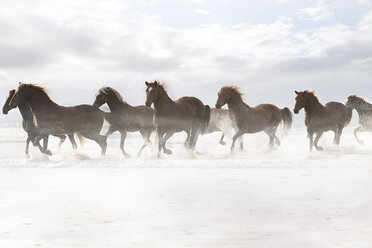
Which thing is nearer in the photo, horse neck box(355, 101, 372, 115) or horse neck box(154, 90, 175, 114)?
horse neck box(154, 90, 175, 114)

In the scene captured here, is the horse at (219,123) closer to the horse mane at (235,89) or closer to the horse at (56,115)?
the horse mane at (235,89)

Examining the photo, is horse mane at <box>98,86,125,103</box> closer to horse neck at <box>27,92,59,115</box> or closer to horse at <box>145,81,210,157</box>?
horse neck at <box>27,92,59,115</box>

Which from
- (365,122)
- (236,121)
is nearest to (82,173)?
(236,121)

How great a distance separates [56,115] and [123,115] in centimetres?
191

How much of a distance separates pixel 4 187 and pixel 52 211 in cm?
210

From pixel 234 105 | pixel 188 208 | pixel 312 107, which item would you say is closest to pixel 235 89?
pixel 234 105

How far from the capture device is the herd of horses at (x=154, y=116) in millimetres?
11086

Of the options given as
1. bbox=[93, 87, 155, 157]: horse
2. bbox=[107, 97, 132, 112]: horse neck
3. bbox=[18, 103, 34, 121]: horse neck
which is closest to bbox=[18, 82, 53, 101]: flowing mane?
bbox=[18, 103, 34, 121]: horse neck

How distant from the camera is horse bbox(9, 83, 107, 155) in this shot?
36.3ft

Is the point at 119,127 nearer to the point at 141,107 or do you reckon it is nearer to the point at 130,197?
the point at 141,107

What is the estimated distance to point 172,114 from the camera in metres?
11.2

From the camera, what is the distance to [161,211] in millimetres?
4223

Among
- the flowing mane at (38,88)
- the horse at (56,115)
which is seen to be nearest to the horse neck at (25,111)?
the horse at (56,115)

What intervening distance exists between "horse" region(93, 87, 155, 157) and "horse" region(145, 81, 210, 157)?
1.21 meters
